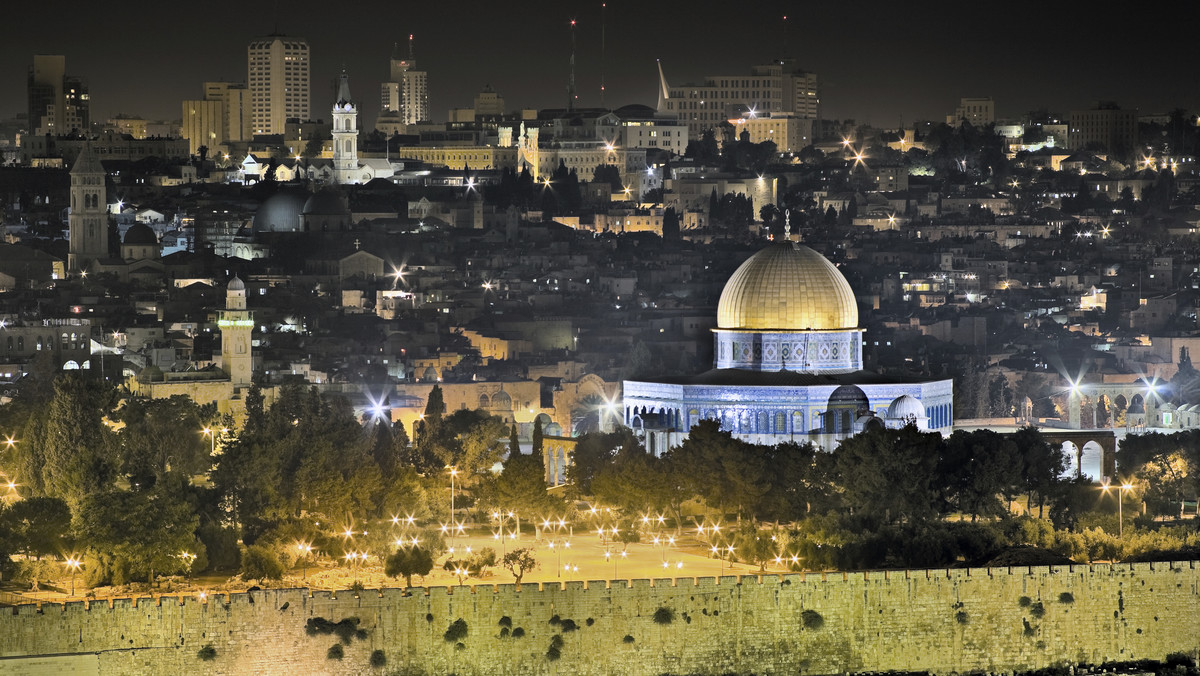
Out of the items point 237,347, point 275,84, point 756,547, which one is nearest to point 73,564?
point 756,547

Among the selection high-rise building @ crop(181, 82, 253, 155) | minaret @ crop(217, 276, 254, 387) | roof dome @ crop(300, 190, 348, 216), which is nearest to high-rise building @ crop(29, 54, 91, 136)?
high-rise building @ crop(181, 82, 253, 155)

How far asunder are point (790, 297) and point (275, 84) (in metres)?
123

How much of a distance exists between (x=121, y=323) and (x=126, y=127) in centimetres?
9170

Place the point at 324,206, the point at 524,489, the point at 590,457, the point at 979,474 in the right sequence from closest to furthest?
the point at 524,489
the point at 979,474
the point at 590,457
the point at 324,206

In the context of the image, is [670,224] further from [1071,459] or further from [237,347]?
[1071,459]

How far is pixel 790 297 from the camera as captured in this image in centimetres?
6600

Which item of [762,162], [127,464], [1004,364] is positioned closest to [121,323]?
[1004,364]

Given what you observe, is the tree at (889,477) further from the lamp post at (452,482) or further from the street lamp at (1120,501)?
the lamp post at (452,482)

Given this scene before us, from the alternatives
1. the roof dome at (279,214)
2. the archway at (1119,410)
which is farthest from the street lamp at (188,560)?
the roof dome at (279,214)

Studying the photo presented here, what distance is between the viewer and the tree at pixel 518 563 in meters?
49.2

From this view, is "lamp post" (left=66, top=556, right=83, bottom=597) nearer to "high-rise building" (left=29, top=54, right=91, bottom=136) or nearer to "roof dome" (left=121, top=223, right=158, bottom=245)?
"roof dome" (left=121, top=223, right=158, bottom=245)

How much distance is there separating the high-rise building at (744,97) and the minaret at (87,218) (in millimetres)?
57352

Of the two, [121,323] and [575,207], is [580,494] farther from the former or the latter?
[575,207]

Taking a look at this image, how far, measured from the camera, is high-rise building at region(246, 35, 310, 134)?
185125 mm
